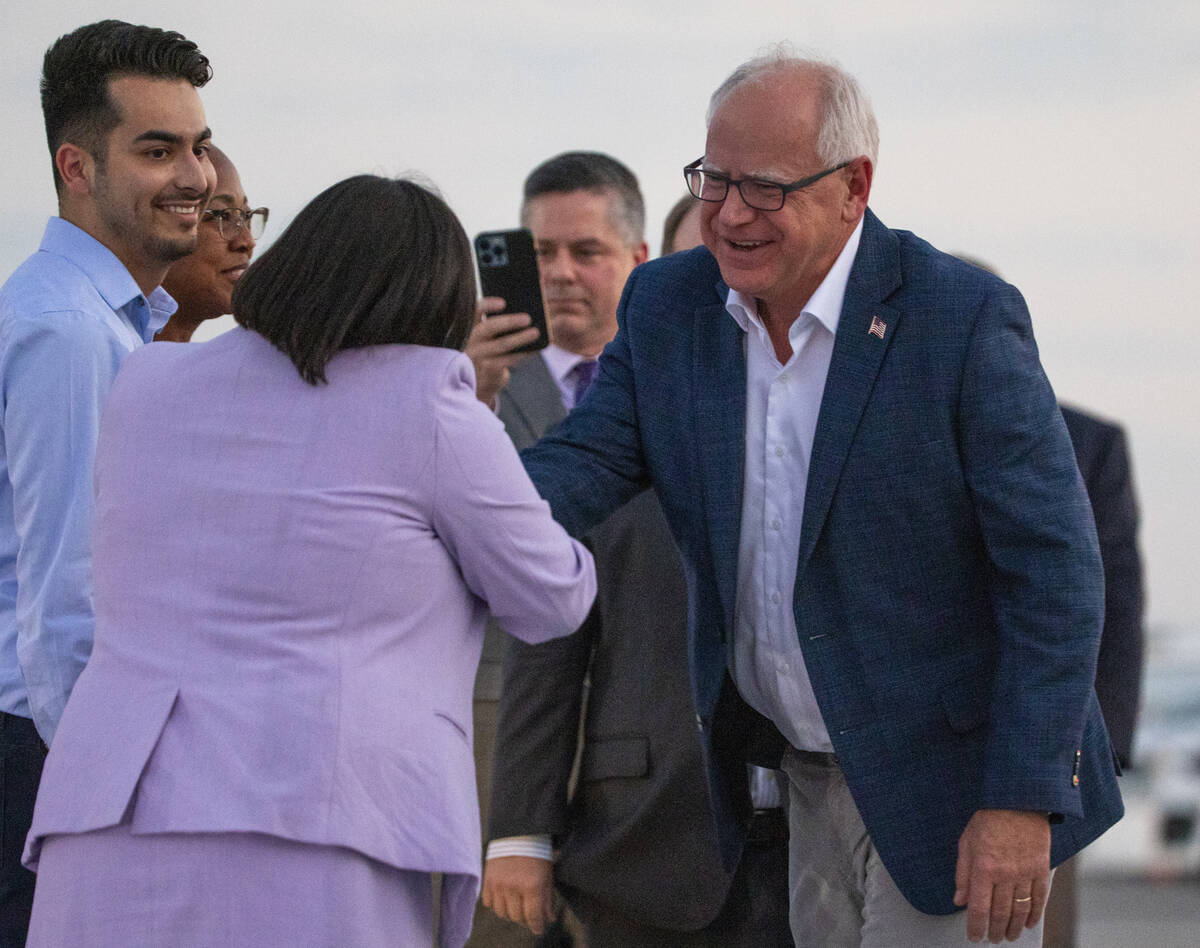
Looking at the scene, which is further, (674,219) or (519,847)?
(674,219)

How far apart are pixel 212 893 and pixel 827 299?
50.5 inches

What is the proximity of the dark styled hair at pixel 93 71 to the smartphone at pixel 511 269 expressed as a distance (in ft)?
3.05

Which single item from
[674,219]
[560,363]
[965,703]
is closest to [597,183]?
[674,219]

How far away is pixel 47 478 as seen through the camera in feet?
7.12

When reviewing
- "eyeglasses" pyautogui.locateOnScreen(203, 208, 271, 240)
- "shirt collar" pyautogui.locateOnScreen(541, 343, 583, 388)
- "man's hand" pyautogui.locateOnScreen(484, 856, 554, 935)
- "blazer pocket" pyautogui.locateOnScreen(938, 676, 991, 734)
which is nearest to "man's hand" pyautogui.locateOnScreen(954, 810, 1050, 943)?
"blazer pocket" pyautogui.locateOnScreen(938, 676, 991, 734)

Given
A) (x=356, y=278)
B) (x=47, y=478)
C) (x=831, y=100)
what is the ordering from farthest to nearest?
(x=831, y=100)
(x=47, y=478)
(x=356, y=278)

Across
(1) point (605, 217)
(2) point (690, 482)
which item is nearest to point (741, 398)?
(2) point (690, 482)

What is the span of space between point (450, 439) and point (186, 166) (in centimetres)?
102

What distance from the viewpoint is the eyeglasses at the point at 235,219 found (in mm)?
3295

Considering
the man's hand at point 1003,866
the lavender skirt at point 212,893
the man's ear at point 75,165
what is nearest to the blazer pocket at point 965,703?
the man's hand at point 1003,866

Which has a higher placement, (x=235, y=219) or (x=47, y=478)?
(x=235, y=219)

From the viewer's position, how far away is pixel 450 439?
1.87m

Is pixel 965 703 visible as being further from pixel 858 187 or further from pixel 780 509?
pixel 858 187

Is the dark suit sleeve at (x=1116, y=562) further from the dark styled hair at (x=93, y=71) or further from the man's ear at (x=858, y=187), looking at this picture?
the dark styled hair at (x=93, y=71)
